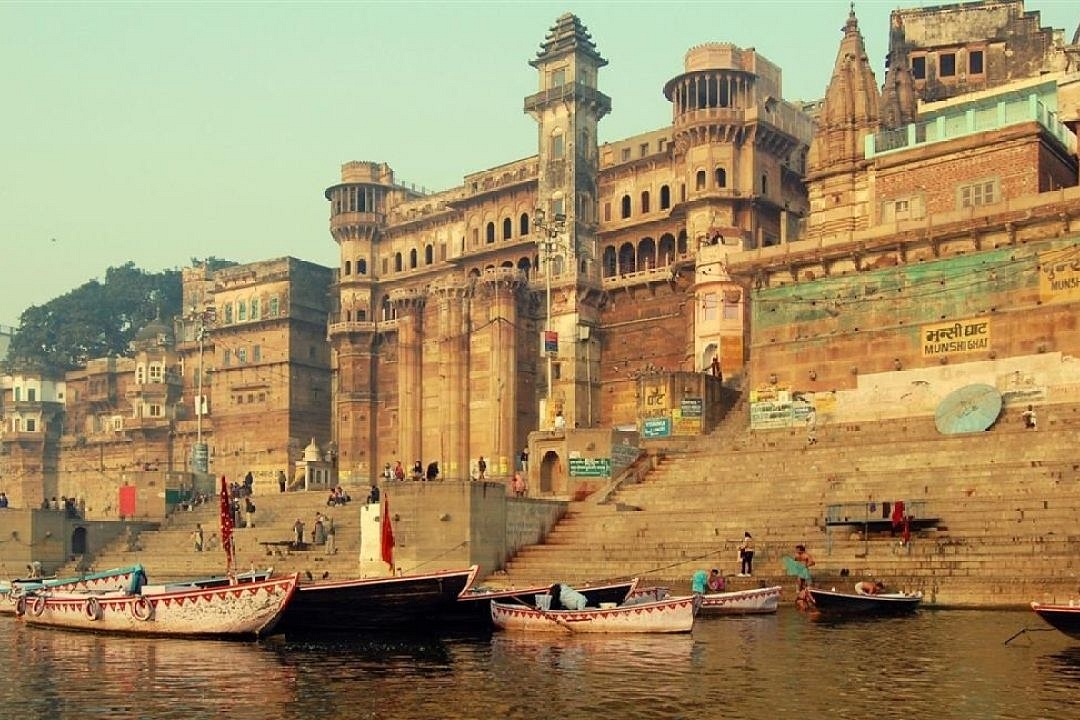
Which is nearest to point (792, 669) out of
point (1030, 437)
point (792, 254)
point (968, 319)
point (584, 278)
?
point (1030, 437)

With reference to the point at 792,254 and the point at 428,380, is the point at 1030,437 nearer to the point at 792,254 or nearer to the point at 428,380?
the point at 792,254

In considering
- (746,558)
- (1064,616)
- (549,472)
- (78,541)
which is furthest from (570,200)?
(1064,616)

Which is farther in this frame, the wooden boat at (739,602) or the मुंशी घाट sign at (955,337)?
the मुंशी घाट sign at (955,337)

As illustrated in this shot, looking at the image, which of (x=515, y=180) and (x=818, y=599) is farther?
(x=515, y=180)

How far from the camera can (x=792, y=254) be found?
40969mm

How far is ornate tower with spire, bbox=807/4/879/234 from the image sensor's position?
43812 mm

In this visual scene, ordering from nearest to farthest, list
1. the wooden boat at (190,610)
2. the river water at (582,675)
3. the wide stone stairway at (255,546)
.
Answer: the river water at (582,675) < the wooden boat at (190,610) < the wide stone stairway at (255,546)

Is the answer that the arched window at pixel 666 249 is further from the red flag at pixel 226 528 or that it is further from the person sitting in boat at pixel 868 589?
the red flag at pixel 226 528

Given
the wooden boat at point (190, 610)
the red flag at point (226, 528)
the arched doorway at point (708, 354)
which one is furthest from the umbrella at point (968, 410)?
the wooden boat at point (190, 610)

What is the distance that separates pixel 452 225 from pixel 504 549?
36.0m

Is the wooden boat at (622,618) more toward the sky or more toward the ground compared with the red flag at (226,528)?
more toward the ground

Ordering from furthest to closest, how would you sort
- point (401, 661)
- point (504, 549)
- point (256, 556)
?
point (256, 556) → point (504, 549) → point (401, 661)

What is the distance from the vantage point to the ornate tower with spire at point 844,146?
43.8 meters

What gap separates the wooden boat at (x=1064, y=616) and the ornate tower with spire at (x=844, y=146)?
2604cm
